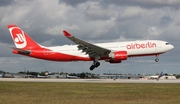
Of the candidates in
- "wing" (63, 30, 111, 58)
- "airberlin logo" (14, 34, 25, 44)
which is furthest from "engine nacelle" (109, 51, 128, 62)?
"airberlin logo" (14, 34, 25, 44)

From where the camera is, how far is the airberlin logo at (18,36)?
60.7m

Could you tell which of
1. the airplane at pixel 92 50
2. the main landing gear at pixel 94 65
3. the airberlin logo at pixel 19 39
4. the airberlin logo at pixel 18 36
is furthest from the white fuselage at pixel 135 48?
the airberlin logo at pixel 19 39

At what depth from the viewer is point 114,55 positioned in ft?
181

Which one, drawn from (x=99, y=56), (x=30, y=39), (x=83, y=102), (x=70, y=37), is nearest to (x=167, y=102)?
(x=83, y=102)

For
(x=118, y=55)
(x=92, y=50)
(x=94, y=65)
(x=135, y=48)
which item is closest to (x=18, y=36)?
(x=92, y=50)

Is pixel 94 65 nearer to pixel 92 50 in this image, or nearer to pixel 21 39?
pixel 92 50

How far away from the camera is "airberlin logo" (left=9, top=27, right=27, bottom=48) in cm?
6069

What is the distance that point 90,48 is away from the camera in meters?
55.9

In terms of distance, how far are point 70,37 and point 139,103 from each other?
31322mm

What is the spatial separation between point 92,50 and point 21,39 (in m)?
13.7

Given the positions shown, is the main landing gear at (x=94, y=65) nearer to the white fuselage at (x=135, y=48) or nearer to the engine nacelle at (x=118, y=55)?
the white fuselage at (x=135, y=48)

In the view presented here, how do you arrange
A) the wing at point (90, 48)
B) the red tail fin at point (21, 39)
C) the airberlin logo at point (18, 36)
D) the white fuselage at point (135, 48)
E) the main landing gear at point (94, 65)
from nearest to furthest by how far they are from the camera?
the wing at point (90, 48) < the white fuselage at point (135, 48) < the main landing gear at point (94, 65) < the red tail fin at point (21, 39) < the airberlin logo at point (18, 36)

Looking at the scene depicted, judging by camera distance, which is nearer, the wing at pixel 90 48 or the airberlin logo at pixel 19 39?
the wing at pixel 90 48

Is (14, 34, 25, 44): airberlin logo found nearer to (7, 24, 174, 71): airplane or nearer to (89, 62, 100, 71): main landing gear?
(7, 24, 174, 71): airplane
